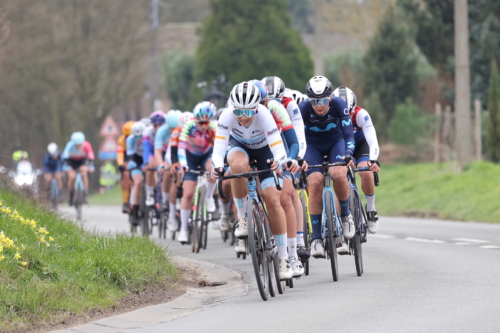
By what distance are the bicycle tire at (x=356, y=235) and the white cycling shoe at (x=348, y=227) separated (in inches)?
4.8

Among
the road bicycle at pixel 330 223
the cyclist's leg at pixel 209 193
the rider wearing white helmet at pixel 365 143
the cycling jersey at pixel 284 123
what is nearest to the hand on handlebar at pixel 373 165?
the rider wearing white helmet at pixel 365 143

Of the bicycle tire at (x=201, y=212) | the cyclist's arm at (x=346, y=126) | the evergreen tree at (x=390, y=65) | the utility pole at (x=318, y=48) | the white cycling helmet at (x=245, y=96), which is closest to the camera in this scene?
the white cycling helmet at (x=245, y=96)

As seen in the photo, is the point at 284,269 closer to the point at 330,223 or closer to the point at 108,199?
Result: the point at 330,223

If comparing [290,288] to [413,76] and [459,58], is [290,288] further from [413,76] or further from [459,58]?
[413,76]

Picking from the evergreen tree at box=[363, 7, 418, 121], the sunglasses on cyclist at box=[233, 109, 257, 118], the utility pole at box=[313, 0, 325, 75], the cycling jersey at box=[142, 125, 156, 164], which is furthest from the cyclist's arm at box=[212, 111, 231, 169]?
the evergreen tree at box=[363, 7, 418, 121]

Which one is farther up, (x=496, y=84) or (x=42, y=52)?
(x=42, y=52)

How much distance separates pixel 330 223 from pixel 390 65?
1122 inches

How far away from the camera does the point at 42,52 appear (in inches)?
1714

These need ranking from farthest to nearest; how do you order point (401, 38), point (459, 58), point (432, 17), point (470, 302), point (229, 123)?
point (401, 38) < point (432, 17) < point (459, 58) < point (229, 123) < point (470, 302)

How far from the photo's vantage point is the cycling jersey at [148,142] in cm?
1877

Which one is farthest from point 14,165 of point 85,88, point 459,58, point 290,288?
point 290,288

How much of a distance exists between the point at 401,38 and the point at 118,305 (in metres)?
30.8

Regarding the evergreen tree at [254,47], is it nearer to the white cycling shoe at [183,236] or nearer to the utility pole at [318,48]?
the utility pole at [318,48]

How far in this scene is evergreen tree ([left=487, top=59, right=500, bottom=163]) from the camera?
26859 millimetres
